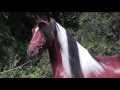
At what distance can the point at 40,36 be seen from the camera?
313 centimetres

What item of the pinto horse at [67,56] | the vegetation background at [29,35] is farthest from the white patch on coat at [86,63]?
the vegetation background at [29,35]

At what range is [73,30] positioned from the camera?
3207 mm

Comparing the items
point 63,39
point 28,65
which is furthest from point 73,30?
point 28,65

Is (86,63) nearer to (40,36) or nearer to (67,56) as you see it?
(67,56)

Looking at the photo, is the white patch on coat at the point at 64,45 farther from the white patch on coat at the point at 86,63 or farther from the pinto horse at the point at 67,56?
the white patch on coat at the point at 86,63

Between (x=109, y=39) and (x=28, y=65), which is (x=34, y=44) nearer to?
(x=28, y=65)

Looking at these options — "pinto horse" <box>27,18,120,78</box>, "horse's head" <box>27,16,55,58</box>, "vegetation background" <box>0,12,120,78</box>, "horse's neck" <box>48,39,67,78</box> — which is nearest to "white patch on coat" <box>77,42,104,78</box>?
"pinto horse" <box>27,18,120,78</box>

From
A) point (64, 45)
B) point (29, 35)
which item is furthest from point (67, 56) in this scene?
point (29, 35)

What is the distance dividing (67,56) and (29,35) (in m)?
0.46

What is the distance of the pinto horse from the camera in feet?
10.1

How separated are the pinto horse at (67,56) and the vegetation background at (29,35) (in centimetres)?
8

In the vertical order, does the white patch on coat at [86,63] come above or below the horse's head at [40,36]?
below

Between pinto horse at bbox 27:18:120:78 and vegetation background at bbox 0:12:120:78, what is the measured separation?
0.25 ft

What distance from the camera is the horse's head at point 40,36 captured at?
10.2 feet
